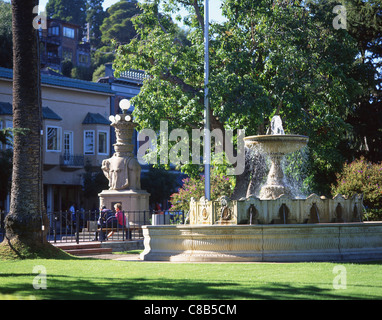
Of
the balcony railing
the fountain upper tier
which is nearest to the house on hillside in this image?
the balcony railing

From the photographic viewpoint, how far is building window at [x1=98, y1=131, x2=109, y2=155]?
4477cm

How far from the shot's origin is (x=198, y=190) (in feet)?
91.1

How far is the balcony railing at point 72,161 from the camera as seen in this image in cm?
4231

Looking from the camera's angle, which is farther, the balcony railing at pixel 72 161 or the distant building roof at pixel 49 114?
the balcony railing at pixel 72 161

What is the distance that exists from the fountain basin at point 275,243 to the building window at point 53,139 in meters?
28.5

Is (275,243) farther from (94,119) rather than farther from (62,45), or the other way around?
(62,45)

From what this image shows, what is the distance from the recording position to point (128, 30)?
2938 inches

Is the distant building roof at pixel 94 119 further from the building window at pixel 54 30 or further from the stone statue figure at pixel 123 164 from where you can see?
the building window at pixel 54 30

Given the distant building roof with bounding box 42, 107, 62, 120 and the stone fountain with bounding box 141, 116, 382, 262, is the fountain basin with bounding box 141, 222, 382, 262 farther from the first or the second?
the distant building roof with bounding box 42, 107, 62, 120

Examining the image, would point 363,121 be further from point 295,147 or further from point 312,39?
point 295,147

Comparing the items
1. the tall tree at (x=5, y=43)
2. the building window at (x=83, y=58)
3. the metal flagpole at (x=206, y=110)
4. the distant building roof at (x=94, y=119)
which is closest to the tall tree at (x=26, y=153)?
the metal flagpole at (x=206, y=110)

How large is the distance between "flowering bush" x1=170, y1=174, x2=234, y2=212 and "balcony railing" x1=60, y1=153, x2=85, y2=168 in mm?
15288

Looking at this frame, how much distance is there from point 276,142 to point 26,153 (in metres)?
6.15
